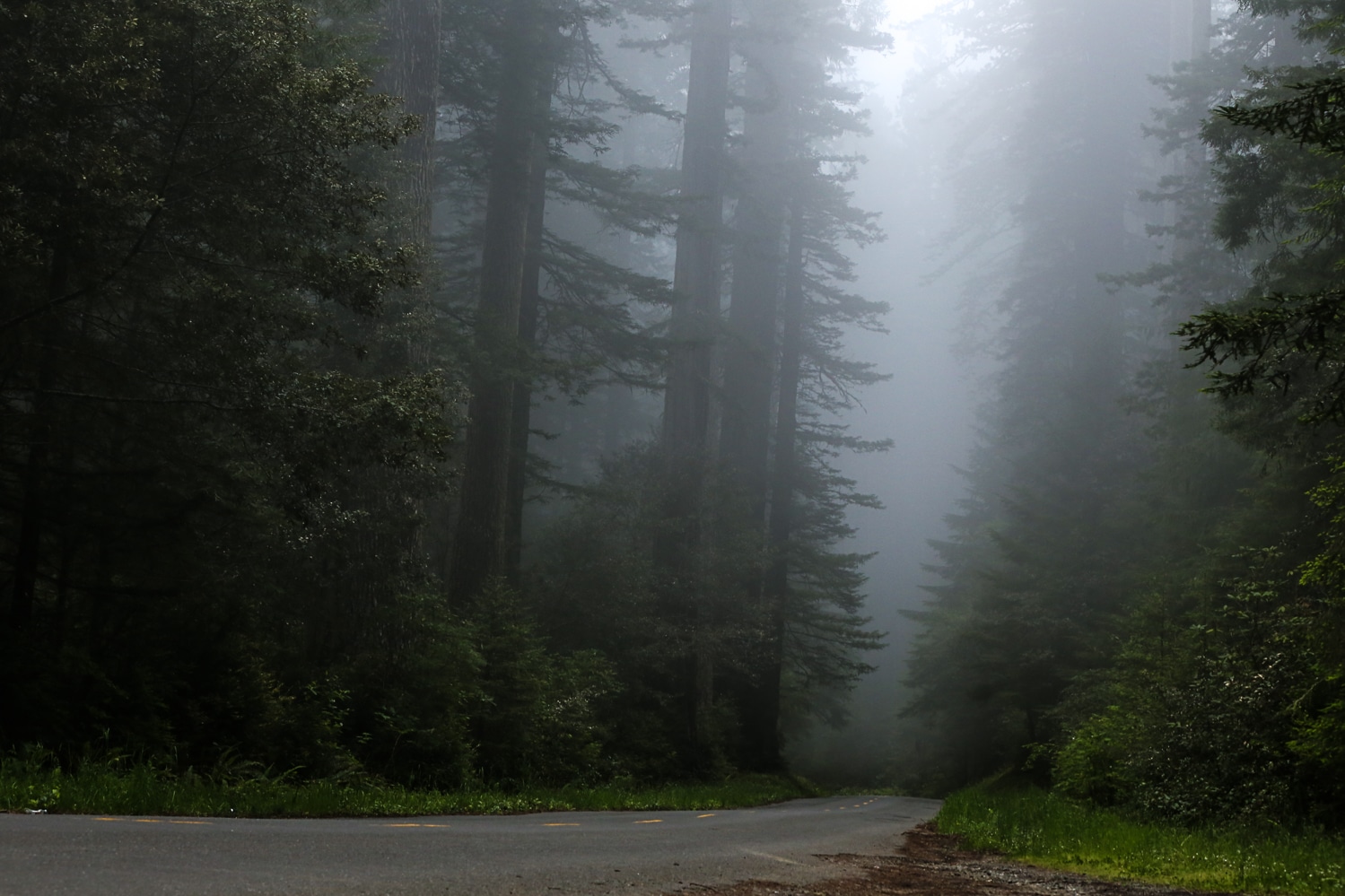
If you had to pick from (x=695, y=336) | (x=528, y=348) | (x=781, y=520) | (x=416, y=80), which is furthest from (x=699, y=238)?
(x=416, y=80)

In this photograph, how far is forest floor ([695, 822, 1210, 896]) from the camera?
6.70 metres

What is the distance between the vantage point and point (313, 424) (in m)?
10.8

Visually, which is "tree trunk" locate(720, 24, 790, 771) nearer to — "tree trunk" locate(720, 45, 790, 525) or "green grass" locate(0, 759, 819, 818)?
"tree trunk" locate(720, 45, 790, 525)

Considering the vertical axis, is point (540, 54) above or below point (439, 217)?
below

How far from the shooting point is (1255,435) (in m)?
13.7

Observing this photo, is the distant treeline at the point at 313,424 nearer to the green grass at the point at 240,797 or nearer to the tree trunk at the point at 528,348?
the tree trunk at the point at 528,348

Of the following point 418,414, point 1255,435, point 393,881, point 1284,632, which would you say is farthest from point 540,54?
point 393,881

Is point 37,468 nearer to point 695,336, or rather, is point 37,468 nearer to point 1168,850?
point 1168,850

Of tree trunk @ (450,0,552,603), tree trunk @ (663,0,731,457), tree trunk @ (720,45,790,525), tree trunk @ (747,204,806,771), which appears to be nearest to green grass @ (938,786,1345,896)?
tree trunk @ (450,0,552,603)

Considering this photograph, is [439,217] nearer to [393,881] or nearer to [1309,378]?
[1309,378]

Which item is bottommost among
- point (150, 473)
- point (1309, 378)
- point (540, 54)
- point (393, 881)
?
point (393, 881)

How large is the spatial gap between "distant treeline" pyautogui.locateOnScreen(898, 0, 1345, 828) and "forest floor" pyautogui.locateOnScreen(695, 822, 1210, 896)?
312cm

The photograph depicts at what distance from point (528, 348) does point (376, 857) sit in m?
14.3

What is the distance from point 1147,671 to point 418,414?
11.0 m
